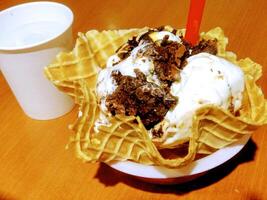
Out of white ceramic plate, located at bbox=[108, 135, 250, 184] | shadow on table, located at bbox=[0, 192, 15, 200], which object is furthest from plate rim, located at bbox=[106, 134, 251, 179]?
shadow on table, located at bbox=[0, 192, 15, 200]

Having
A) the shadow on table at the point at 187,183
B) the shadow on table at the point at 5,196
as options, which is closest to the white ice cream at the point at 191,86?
the shadow on table at the point at 187,183

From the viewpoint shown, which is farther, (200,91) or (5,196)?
(5,196)

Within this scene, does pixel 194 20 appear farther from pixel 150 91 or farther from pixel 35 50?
pixel 35 50

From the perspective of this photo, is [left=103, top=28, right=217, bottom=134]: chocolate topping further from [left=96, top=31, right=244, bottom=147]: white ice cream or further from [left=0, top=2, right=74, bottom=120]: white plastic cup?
[left=0, top=2, right=74, bottom=120]: white plastic cup

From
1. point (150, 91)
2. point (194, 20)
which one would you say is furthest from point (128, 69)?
point (194, 20)

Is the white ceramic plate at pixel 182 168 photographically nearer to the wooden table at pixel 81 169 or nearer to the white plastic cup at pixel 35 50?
the wooden table at pixel 81 169
